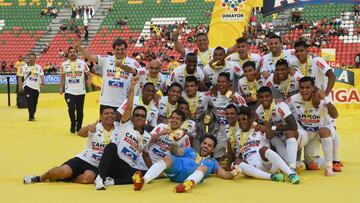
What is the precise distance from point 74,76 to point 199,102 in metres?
5.21

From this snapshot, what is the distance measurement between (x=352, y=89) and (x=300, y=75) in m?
10.7

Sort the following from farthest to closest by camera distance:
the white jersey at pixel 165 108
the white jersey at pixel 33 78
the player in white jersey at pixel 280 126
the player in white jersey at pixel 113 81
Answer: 1. the white jersey at pixel 33 78
2. the player in white jersey at pixel 113 81
3. the white jersey at pixel 165 108
4. the player in white jersey at pixel 280 126

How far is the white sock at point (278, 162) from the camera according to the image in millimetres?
7257

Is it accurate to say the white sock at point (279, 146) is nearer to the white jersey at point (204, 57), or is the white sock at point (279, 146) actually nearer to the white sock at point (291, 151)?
the white sock at point (291, 151)

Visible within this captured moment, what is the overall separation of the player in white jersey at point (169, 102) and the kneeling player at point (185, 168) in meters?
1.02

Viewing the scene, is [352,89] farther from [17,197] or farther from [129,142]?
[17,197]

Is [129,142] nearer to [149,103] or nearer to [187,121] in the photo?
[187,121]

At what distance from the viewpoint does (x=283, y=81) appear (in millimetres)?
8539

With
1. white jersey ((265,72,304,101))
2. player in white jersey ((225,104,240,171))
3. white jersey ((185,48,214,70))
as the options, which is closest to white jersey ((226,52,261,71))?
white jersey ((185,48,214,70))

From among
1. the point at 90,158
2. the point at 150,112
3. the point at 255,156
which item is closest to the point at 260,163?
the point at 255,156

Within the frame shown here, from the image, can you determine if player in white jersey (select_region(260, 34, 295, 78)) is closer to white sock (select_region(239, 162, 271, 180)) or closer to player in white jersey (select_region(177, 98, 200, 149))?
player in white jersey (select_region(177, 98, 200, 149))

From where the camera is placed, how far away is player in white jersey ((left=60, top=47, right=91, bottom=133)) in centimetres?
1301

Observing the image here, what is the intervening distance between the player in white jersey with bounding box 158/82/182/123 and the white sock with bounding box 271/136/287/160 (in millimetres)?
1541

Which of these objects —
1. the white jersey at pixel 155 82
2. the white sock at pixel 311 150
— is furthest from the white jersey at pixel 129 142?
the white sock at pixel 311 150
